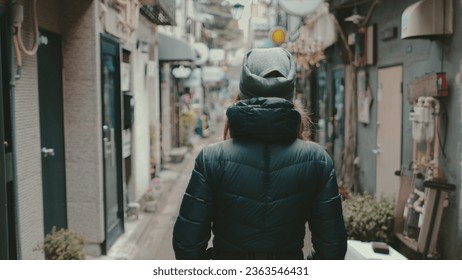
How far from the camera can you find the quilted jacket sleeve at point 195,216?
2279 mm

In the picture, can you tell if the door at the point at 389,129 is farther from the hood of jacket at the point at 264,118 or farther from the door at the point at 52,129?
the hood of jacket at the point at 264,118

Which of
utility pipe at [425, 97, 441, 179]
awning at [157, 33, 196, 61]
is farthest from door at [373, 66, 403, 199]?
awning at [157, 33, 196, 61]

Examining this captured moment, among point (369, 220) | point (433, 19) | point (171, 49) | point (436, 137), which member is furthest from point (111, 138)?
point (171, 49)

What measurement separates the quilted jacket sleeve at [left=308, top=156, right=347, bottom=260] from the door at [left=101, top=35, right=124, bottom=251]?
4129 millimetres

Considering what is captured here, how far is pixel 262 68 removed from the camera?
7.72 ft

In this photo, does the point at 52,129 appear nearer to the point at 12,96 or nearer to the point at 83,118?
the point at 83,118

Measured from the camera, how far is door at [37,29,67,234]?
17.4 feet

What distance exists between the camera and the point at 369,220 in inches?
216

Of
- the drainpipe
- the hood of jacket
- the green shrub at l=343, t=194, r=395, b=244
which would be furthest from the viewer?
the green shrub at l=343, t=194, r=395, b=244

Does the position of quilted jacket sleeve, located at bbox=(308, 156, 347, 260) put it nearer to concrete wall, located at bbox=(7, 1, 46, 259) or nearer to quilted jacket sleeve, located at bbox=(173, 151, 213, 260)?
quilted jacket sleeve, located at bbox=(173, 151, 213, 260)

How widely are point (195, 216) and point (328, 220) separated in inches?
21.3

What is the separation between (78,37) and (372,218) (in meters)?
3.42
